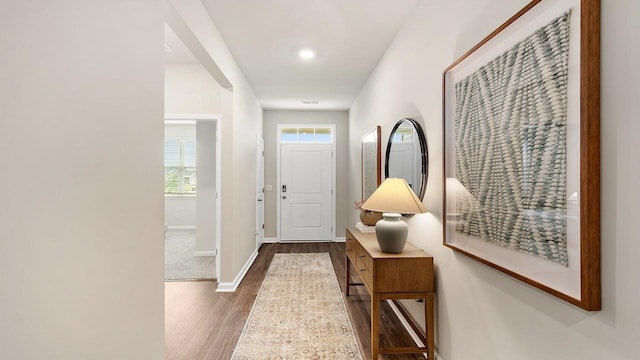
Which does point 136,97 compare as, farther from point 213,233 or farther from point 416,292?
point 213,233

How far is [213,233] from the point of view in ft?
16.5

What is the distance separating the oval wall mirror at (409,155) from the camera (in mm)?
2248

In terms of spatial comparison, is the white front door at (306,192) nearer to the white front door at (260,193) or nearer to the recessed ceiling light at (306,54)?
the white front door at (260,193)

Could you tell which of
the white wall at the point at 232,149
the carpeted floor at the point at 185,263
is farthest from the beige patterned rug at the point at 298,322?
the carpeted floor at the point at 185,263

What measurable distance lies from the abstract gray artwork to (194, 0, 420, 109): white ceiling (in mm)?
1280

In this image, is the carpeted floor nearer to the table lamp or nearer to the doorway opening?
the doorway opening

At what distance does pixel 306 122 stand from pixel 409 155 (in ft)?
12.6

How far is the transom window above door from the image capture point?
6.11 m

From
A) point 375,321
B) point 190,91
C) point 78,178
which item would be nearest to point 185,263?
point 190,91

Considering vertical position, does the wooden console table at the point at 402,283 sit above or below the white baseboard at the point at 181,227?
above

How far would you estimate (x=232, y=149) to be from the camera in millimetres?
3531

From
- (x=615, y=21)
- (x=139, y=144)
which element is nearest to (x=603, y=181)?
(x=615, y=21)

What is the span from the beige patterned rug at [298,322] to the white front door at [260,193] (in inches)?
56.8

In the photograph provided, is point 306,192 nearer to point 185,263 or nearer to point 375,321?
point 185,263
